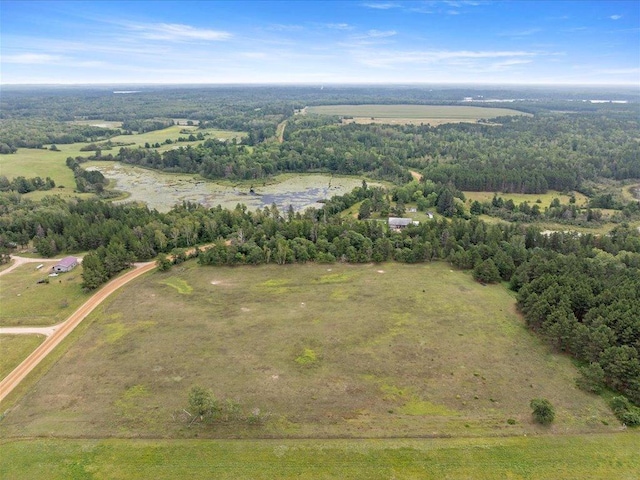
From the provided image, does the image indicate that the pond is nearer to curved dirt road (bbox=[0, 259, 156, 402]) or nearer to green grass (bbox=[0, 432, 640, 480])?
curved dirt road (bbox=[0, 259, 156, 402])

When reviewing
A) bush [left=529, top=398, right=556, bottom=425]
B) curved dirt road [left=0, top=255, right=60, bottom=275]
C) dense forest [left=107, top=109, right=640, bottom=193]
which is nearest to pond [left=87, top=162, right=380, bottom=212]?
dense forest [left=107, top=109, right=640, bottom=193]

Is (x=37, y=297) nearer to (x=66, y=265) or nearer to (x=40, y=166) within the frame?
(x=66, y=265)

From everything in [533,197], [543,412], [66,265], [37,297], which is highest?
[533,197]

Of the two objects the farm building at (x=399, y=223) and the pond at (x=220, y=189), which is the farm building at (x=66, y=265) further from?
the farm building at (x=399, y=223)

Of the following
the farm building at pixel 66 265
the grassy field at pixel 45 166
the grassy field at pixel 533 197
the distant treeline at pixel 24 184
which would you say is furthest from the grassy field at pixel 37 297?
the grassy field at pixel 533 197

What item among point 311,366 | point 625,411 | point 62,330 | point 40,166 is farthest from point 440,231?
point 40,166

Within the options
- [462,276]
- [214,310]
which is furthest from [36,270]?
[462,276]
